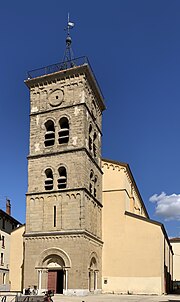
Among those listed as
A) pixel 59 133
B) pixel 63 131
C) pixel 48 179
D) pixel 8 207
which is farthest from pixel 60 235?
pixel 8 207

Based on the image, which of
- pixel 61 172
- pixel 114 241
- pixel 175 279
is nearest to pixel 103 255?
pixel 114 241

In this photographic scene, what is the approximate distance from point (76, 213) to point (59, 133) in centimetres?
823

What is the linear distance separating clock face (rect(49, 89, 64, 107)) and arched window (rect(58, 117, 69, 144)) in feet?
5.89

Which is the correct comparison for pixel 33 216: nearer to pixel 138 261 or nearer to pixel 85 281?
pixel 85 281

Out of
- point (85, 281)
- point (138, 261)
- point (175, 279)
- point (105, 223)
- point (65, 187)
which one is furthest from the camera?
point (175, 279)

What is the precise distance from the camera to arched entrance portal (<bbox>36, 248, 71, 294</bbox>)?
36.0 metres

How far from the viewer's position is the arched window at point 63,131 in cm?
3975

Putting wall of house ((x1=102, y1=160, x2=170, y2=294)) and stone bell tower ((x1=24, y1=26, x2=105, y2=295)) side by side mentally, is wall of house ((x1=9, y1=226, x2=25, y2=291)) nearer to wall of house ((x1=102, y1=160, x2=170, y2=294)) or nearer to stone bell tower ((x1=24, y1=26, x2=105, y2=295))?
stone bell tower ((x1=24, y1=26, x2=105, y2=295))

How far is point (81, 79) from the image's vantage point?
40.2m

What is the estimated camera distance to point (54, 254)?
3612 centimetres

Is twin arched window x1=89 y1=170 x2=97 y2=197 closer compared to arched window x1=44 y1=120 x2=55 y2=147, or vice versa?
twin arched window x1=89 y1=170 x2=97 y2=197

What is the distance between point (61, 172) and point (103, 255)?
32.3 feet

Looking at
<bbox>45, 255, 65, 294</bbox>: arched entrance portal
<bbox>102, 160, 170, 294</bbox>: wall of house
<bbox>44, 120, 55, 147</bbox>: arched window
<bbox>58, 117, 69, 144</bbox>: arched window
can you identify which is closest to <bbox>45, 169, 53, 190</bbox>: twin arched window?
<bbox>44, 120, 55, 147</bbox>: arched window

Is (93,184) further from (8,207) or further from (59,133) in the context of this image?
(8,207)
